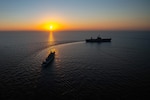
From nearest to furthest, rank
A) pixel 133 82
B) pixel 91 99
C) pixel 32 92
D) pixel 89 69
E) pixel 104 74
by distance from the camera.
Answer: pixel 91 99 < pixel 32 92 < pixel 133 82 < pixel 104 74 < pixel 89 69

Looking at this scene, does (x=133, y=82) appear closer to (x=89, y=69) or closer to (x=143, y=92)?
(x=143, y=92)

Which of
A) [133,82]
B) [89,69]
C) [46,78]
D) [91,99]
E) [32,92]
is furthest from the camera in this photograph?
[89,69]

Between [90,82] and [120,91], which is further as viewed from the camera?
[90,82]

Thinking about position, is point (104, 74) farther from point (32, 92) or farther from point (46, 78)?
point (32, 92)

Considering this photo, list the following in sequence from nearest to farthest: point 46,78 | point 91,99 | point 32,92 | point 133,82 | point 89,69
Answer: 1. point 91,99
2. point 32,92
3. point 133,82
4. point 46,78
5. point 89,69

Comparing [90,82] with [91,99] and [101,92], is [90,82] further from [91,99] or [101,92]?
[91,99]

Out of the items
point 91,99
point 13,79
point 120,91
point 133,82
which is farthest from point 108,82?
point 13,79

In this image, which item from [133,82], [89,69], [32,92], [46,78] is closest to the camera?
[32,92]

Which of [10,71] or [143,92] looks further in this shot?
[10,71]

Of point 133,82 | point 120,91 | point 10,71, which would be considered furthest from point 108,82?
point 10,71
